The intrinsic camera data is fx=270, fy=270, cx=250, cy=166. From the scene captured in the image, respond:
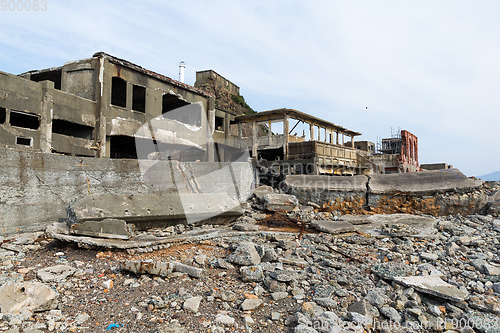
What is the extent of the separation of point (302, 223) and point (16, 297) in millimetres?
4688

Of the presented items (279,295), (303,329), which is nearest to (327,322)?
(303,329)

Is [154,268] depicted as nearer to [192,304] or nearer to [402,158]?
[192,304]

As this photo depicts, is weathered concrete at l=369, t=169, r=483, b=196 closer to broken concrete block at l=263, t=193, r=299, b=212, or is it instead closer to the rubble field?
the rubble field

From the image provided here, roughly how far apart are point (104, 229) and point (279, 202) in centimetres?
403

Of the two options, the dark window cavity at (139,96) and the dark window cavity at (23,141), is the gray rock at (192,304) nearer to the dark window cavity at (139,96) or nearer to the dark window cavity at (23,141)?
the dark window cavity at (23,141)

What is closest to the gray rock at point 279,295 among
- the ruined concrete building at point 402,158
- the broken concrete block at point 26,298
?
the broken concrete block at point 26,298

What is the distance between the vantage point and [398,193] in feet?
Answer: 22.5

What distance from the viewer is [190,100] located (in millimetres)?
15062

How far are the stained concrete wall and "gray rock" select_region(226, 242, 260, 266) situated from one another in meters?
3.21

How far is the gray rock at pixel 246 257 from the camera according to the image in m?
3.54

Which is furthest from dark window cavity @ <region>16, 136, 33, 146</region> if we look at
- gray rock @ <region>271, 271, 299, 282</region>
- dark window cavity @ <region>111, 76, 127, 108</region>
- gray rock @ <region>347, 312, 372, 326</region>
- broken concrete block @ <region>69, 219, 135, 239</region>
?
gray rock @ <region>347, 312, 372, 326</region>

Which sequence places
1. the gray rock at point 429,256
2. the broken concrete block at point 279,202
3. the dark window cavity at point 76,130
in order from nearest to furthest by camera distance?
the gray rock at point 429,256 < the broken concrete block at point 279,202 < the dark window cavity at point 76,130

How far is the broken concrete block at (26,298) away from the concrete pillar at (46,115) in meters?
8.83

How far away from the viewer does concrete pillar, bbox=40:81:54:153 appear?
31.2 feet
